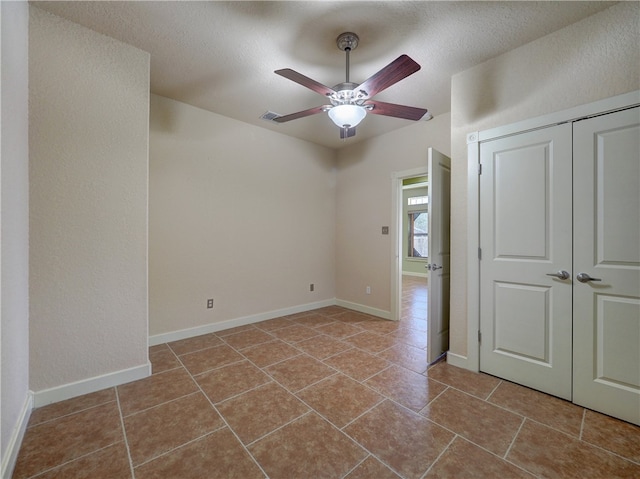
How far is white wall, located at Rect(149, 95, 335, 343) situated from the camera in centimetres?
328

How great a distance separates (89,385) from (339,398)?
6.59ft

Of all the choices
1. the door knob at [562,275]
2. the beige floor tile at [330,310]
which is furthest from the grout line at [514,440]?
the beige floor tile at [330,310]

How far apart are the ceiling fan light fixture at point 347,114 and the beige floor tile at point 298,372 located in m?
2.23


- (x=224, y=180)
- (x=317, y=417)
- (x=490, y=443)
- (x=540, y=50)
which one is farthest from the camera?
(x=224, y=180)

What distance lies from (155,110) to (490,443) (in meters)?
4.32

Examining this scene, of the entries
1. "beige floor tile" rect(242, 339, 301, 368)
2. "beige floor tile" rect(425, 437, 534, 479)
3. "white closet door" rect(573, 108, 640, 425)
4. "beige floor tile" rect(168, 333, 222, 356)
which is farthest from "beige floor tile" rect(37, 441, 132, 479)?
"white closet door" rect(573, 108, 640, 425)

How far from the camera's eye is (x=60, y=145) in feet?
6.91

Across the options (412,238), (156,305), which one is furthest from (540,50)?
(412,238)

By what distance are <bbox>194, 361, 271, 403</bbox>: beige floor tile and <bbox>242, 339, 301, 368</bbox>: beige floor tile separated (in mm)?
130

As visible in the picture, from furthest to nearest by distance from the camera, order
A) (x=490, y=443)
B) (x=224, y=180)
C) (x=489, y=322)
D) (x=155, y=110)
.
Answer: (x=224, y=180) → (x=155, y=110) → (x=489, y=322) → (x=490, y=443)

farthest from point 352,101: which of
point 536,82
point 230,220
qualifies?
point 230,220

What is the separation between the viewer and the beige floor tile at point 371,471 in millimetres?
1448

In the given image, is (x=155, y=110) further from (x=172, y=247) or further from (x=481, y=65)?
(x=481, y=65)

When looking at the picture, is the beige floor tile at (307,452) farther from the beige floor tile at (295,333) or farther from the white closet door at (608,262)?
Answer: the white closet door at (608,262)
